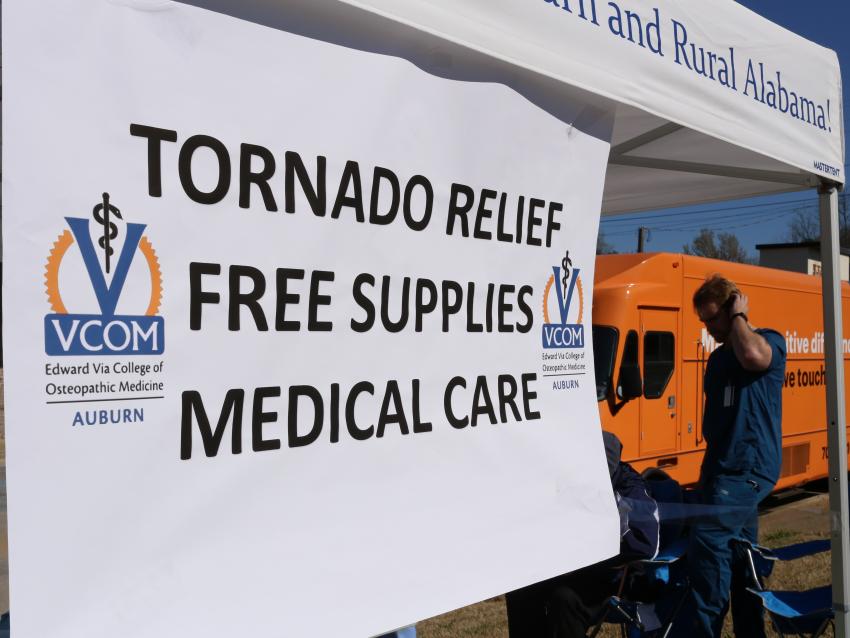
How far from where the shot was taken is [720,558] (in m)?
3.27

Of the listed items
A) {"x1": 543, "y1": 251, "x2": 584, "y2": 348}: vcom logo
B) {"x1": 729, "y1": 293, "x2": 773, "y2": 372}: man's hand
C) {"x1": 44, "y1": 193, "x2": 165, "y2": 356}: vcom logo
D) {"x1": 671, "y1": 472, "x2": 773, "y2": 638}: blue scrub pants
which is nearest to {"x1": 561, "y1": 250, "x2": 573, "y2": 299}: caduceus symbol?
{"x1": 543, "y1": 251, "x2": 584, "y2": 348}: vcom logo

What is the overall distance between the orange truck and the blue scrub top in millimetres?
3349

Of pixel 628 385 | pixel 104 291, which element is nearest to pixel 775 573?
pixel 628 385

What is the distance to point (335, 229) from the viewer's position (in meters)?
1.69

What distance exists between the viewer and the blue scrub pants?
3.24m

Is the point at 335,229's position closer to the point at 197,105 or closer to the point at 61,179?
the point at 197,105

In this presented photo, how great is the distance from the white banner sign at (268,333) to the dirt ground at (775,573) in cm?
29

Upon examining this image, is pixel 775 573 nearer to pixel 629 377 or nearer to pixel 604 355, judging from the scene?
pixel 629 377

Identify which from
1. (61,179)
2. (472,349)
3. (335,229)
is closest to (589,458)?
(472,349)

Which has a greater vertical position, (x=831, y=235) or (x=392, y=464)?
(x=831, y=235)

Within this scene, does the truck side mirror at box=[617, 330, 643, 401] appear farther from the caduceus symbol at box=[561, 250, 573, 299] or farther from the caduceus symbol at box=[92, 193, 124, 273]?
the caduceus symbol at box=[92, 193, 124, 273]

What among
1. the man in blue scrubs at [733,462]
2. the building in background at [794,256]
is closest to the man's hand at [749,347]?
the man in blue scrubs at [733,462]

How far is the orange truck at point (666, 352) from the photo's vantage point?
25.2ft

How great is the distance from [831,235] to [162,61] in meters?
2.69
